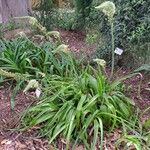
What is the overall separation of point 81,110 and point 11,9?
4.76 metres

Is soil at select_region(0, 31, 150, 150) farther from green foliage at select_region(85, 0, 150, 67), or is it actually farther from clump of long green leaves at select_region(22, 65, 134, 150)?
green foliage at select_region(85, 0, 150, 67)

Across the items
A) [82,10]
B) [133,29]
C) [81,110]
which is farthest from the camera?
[82,10]

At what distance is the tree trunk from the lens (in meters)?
7.98

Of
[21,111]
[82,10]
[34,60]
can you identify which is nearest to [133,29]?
[34,60]

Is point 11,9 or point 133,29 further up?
point 133,29

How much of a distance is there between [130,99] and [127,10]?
1.30 meters

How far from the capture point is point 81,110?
12.5ft

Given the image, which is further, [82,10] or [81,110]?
[82,10]

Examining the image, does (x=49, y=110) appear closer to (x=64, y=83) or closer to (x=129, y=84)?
(x=64, y=83)

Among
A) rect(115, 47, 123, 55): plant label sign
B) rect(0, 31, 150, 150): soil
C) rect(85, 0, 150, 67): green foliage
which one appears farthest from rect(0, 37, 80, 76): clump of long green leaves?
rect(85, 0, 150, 67): green foliage

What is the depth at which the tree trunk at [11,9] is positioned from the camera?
314 inches

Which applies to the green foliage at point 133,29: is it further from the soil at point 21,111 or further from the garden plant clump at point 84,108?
the soil at point 21,111

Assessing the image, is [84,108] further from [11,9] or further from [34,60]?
[11,9]

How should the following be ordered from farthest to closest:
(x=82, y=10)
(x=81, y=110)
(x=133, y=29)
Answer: (x=82, y=10) < (x=133, y=29) < (x=81, y=110)
